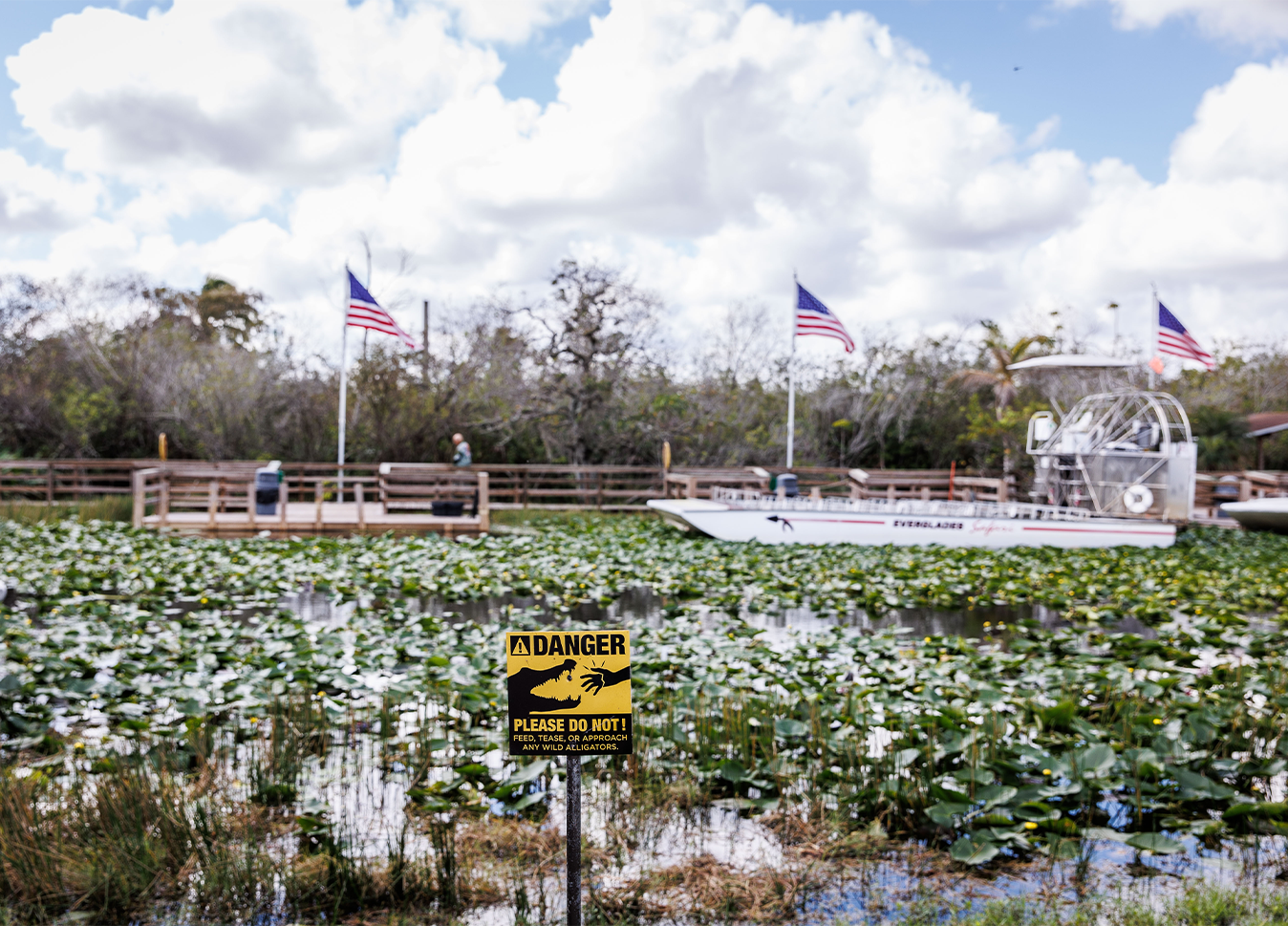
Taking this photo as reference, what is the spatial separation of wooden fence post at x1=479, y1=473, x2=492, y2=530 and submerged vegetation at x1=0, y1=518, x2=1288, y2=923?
698 centimetres

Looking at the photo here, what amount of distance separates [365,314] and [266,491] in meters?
3.90

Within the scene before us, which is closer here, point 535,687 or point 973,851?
point 535,687

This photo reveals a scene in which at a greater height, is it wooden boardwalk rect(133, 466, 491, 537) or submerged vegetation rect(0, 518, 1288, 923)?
wooden boardwalk rect(133, 466, 491, 537)

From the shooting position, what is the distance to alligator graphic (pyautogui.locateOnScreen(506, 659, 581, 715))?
8.46 feet

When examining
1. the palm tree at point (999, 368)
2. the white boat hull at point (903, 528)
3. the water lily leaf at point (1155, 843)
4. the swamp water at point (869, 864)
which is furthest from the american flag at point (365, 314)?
the palm tree at point (999, 368)

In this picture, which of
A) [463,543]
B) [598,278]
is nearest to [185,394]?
[598,278]

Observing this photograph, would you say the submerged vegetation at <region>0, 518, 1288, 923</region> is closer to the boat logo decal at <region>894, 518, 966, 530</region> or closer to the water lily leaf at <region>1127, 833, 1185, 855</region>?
the water lily leaf at <region>1127, 833, 1185, 855</region>

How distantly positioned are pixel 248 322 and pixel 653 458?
21.2m

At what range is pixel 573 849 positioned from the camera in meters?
Answer: 2.67

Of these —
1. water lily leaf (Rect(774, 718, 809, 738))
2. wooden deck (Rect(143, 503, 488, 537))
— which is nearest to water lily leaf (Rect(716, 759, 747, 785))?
water lily leaf (Rect(774, 718, 809, 738))

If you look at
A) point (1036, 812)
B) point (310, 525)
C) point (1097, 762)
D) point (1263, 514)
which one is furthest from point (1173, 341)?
point (1036, 812)

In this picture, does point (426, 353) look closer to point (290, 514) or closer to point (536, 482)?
point (536, 482)

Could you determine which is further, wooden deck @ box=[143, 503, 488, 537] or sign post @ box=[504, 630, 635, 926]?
wooden deck @ box=[143, 503, 488, 537]

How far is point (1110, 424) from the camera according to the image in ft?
54.4
